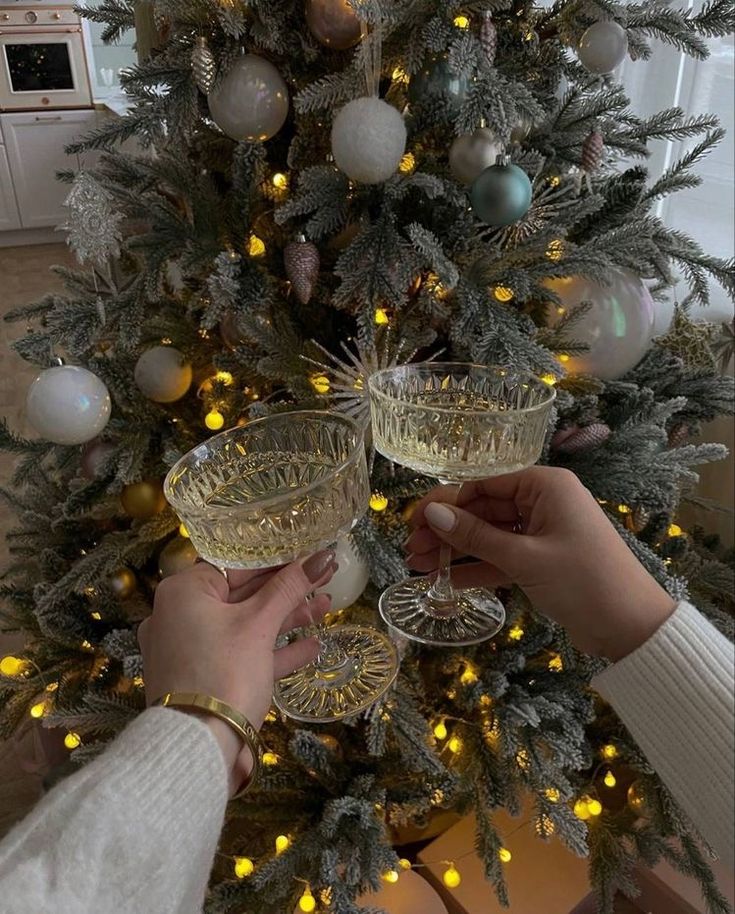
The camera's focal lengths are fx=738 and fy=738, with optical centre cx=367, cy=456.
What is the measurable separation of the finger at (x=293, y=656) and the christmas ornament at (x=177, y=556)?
1.09 feet

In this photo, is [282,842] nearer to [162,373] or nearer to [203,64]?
[162,373]

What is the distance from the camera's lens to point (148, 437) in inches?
39.2

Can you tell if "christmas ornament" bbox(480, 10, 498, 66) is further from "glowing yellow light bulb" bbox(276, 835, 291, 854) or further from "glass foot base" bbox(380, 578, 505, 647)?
Answer: "glowing yellow light bulb" bbox(276, 835, 291, 854)

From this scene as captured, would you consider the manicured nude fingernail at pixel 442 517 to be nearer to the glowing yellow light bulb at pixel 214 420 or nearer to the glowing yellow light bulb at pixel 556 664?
the glowing yellow light bulb at pixel 214 420

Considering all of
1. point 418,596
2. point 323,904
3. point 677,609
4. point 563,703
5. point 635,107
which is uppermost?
point 635,107

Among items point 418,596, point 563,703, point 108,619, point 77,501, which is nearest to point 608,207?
point 418,596

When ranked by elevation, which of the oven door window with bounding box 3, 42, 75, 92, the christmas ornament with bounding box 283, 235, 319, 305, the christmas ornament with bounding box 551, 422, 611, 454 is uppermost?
the oven door window with bounding box 3, 42, 75, 92

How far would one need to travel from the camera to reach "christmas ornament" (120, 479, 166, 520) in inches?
40.0

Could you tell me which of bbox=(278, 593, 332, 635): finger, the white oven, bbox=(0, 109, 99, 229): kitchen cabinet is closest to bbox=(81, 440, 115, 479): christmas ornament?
bbox=(278, 593, 332, 635): finger

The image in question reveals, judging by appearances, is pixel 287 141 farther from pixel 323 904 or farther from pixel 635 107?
pixel 323 904

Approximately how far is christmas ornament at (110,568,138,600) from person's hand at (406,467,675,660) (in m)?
0.59

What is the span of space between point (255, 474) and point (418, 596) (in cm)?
27

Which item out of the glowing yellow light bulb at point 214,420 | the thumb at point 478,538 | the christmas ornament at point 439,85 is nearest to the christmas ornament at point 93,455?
the glowing yellow light bulb at point 214,420

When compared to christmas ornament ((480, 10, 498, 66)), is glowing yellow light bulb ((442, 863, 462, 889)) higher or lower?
lower
